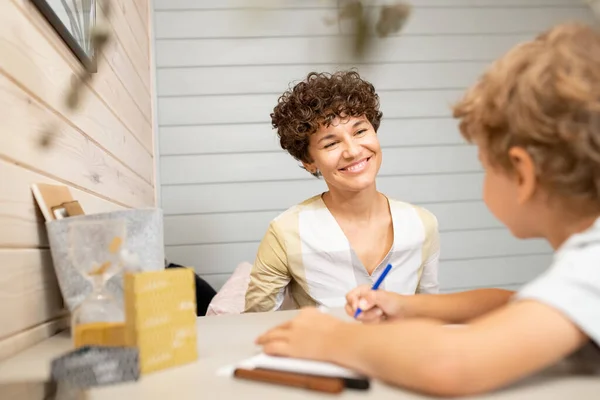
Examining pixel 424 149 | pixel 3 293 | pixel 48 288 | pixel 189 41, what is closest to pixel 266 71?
pixel 189 41

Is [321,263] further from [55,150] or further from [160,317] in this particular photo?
[160,317]

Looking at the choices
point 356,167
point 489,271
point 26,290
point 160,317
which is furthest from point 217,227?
point 160,317

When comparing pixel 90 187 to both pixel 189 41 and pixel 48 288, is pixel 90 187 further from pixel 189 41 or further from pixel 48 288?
pixel 189 41

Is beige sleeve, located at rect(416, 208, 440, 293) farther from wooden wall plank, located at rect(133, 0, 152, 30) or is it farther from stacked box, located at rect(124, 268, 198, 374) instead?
wooden wall plank, located at rect(133, 0, 152, 30)

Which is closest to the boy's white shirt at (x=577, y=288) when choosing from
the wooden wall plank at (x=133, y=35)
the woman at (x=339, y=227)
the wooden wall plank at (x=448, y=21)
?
the woman at (x=339, y=227)

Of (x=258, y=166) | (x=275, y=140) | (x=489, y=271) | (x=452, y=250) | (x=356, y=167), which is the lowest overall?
(x=489, y=271)

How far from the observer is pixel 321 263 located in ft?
5.25

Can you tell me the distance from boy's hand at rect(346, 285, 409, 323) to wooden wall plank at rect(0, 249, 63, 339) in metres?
0.57

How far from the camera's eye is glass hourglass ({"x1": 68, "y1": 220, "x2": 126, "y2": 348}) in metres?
0.78

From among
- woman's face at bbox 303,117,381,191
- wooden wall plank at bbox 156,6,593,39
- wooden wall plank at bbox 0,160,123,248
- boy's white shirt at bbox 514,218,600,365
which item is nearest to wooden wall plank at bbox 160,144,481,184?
wooden wall plank at bbox 156,6,593,39

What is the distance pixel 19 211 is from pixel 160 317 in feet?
1.42

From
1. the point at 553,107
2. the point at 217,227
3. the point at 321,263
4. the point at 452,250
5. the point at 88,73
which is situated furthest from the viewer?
the point at 452,250

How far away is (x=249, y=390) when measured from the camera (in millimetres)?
598

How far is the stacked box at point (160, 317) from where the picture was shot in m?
0.65
